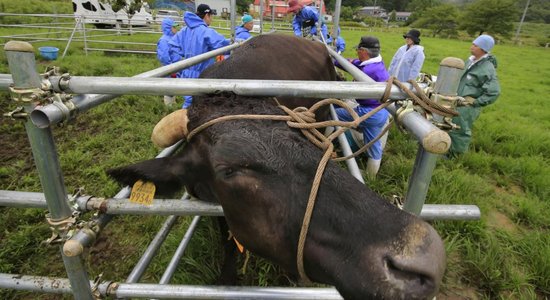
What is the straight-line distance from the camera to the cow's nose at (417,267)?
1.01 metres

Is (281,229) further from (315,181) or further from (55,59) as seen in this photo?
(55,59)

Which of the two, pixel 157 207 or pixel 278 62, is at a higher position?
pixel 278 62

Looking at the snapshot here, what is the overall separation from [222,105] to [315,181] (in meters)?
0.64

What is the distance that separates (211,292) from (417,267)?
0.87 m

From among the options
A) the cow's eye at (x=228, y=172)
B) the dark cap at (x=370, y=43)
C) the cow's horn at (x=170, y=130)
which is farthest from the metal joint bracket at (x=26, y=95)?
the dark cap at (x=370, y=43)

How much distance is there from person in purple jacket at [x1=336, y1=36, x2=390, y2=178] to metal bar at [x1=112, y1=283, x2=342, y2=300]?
8.16 ft

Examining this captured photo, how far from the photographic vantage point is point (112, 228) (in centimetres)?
312

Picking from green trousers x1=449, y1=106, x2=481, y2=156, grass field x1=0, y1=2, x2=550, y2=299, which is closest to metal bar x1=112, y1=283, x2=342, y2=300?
grass field x1=0, y1=2, x2=550, y2=299

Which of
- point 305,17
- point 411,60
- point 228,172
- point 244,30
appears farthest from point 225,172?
point 305,17

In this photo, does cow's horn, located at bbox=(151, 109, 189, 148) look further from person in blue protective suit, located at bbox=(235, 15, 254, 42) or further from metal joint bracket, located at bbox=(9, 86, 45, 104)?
person in blue protective suit, located at bbox=(235, 15, 254, 42)

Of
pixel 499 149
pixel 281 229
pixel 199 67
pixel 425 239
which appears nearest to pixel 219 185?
pixel 281 229

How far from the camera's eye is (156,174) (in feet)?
5.26

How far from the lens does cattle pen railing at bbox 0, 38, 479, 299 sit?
1059 millimetres

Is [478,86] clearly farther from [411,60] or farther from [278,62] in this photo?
[278,62]
